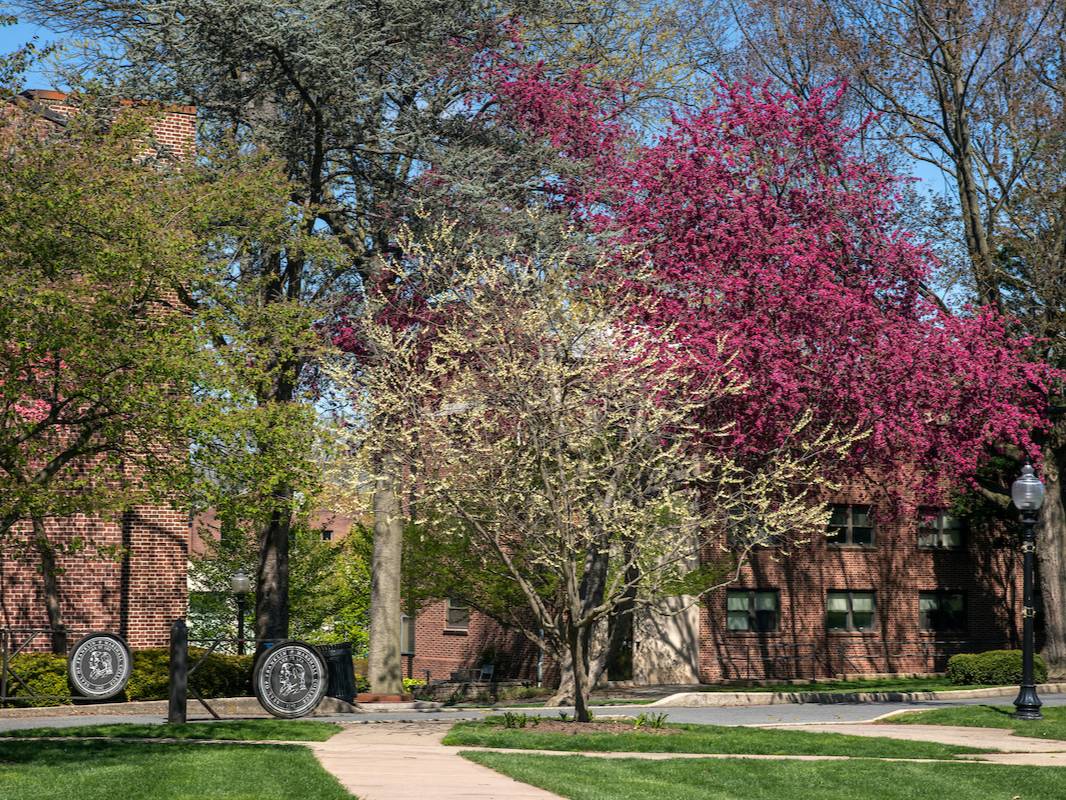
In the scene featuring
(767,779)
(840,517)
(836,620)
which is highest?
(840,517)

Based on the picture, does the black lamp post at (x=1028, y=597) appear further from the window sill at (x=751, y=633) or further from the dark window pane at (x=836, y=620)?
the dark window pane at (x=836, y=620)

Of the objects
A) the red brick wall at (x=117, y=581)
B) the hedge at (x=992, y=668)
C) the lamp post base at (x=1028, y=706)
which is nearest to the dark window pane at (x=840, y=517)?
the hedge at (x=992, y=668)

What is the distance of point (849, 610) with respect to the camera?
4900cm

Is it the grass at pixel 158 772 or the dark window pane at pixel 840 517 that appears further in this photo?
the dark window pane at pixel 840 517

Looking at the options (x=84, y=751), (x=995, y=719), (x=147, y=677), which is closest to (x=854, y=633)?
(x=995, y=719)

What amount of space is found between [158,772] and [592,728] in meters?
6.61

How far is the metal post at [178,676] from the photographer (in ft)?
62.2

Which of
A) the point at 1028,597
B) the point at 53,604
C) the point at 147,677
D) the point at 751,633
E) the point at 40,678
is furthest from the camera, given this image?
the point at 751,633

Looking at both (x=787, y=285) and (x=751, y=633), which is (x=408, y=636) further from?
(x=787, y=285)

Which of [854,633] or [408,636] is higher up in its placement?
[408,636]

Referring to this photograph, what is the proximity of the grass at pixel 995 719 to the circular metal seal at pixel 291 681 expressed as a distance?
30.5ft

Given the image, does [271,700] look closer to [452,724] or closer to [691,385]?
[452,724]

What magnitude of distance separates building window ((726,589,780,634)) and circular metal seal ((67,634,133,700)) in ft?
93.0

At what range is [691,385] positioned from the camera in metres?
24.4
